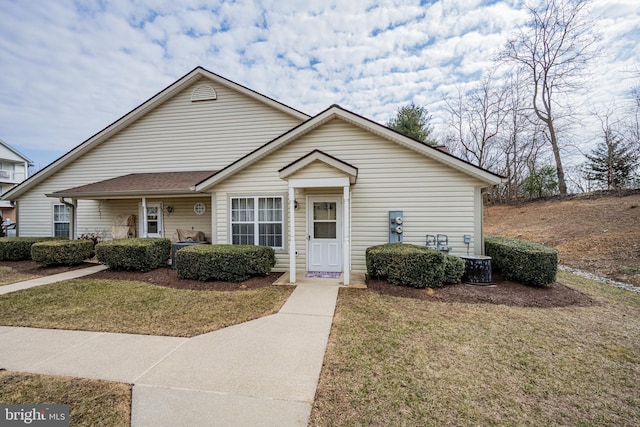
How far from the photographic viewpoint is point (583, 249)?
10.5 metres

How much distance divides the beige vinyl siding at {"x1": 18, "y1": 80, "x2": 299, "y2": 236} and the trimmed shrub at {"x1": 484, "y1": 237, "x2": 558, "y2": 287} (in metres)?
8.83

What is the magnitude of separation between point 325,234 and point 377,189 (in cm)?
215

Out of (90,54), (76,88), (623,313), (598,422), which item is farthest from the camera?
(76,88)

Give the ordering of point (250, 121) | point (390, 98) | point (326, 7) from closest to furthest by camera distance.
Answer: point (326, 7) → point (250, 121) → point (390, 98)

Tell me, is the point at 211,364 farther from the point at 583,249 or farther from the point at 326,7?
the point at 583,249

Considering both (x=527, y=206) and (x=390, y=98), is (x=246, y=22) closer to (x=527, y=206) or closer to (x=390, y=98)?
(x=390, y=98)

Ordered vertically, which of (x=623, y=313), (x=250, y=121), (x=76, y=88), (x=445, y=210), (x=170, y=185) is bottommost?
(x=623, y=313)

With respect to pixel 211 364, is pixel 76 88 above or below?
above

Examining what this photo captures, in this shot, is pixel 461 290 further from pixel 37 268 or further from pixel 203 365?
pixel 37 268

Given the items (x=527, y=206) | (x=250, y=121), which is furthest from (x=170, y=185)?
(x=527, y=206)

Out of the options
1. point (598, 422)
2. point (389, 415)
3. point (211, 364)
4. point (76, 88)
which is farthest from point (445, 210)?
point (76, 88)

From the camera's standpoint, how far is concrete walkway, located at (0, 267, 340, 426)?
243 cm

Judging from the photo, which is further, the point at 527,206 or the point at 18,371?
the point at 527,206

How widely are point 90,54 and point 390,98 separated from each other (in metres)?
16.3
